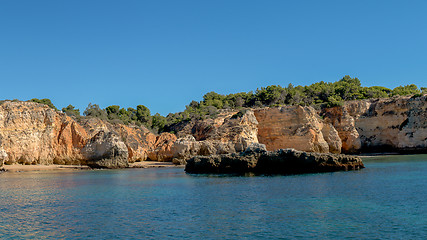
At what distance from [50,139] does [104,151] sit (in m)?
5.49

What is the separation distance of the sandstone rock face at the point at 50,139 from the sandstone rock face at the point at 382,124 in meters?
37.8

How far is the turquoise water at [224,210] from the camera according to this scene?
11562mm

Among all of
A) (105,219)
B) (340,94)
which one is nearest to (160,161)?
(105,219)

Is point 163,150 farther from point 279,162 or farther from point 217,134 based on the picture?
point 279,162

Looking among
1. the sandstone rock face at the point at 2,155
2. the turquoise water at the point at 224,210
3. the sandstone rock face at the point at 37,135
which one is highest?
the sandstone rock face at the point at 37,135

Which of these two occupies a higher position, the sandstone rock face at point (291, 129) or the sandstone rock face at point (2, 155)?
the sandstone rock face at point (291, 129)

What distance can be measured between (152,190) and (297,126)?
39363 millimetres

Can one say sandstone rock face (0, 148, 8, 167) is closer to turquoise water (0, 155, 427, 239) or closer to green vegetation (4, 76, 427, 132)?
turquoise water (0, 155, 427, 239)

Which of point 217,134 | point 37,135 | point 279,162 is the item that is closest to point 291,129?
point 217,134

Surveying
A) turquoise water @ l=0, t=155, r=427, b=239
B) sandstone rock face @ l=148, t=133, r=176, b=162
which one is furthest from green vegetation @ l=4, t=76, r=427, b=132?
turquoise water @ l=0, t=155, r=427, b=239

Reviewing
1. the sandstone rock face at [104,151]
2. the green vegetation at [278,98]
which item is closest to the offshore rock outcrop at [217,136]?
the sandstone rock face at [104,151]

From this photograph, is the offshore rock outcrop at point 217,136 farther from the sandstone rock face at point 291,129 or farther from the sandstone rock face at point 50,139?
the sandstone rock face at point 50,139

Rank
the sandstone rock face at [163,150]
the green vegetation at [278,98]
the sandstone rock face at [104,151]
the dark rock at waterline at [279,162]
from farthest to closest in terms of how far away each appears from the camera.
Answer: the green vegetation at [278,98]
the sandstone rock face at [163,150]
the sandstone rock face at [104,151]
the dark rock at waterline at [279,162]

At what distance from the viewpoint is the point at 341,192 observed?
18.4m
